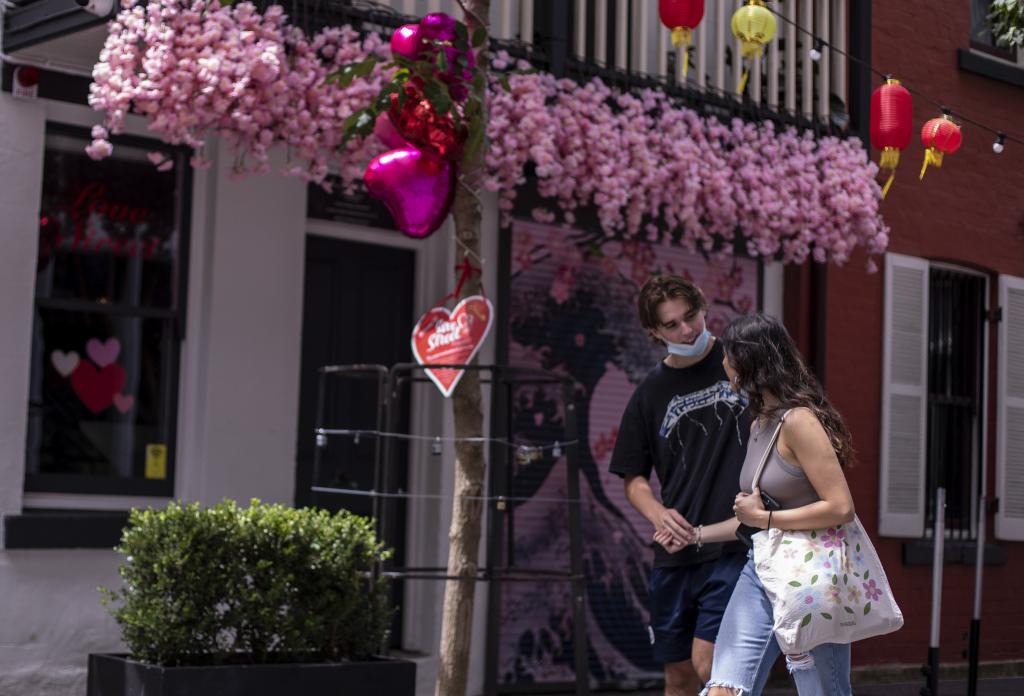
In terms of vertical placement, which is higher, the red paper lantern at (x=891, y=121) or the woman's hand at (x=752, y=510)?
the red paper lantern at (x=891, y=121)

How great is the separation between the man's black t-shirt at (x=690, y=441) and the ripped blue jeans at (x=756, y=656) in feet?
2.14

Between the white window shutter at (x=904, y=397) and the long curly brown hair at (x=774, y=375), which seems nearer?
the long curly brown hair at (x=774, y=375)

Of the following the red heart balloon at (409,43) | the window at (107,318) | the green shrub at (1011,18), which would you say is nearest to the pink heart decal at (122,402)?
the window at (107,318)

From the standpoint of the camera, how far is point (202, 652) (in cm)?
624

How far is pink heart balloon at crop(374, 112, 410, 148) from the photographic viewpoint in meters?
6.79

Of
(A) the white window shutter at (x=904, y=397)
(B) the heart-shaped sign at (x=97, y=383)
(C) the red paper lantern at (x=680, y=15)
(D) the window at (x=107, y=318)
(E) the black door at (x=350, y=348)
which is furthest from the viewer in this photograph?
(A) the white window shutter at (x=904, y=397)

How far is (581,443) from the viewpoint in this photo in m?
10.2

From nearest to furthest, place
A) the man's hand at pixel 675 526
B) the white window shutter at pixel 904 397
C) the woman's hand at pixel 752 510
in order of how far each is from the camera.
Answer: the woman's hand at pixel 752 510, the man's hand at pixel 675 526, the white window shutter at pixel 904 397

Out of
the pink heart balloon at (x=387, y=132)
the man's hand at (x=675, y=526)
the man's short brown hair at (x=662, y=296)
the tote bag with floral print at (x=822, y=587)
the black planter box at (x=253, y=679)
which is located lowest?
the black planter box at (x=253, y=679)

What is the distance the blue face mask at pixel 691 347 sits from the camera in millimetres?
6108

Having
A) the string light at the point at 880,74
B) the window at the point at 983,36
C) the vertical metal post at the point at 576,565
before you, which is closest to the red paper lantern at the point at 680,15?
the string light at the point at 880,74

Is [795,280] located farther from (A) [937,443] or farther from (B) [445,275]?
(B) [445,275]

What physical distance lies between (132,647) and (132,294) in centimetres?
265

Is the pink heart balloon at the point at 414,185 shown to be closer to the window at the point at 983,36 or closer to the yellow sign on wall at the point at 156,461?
the yellow sign on wall at the point at 156,461
